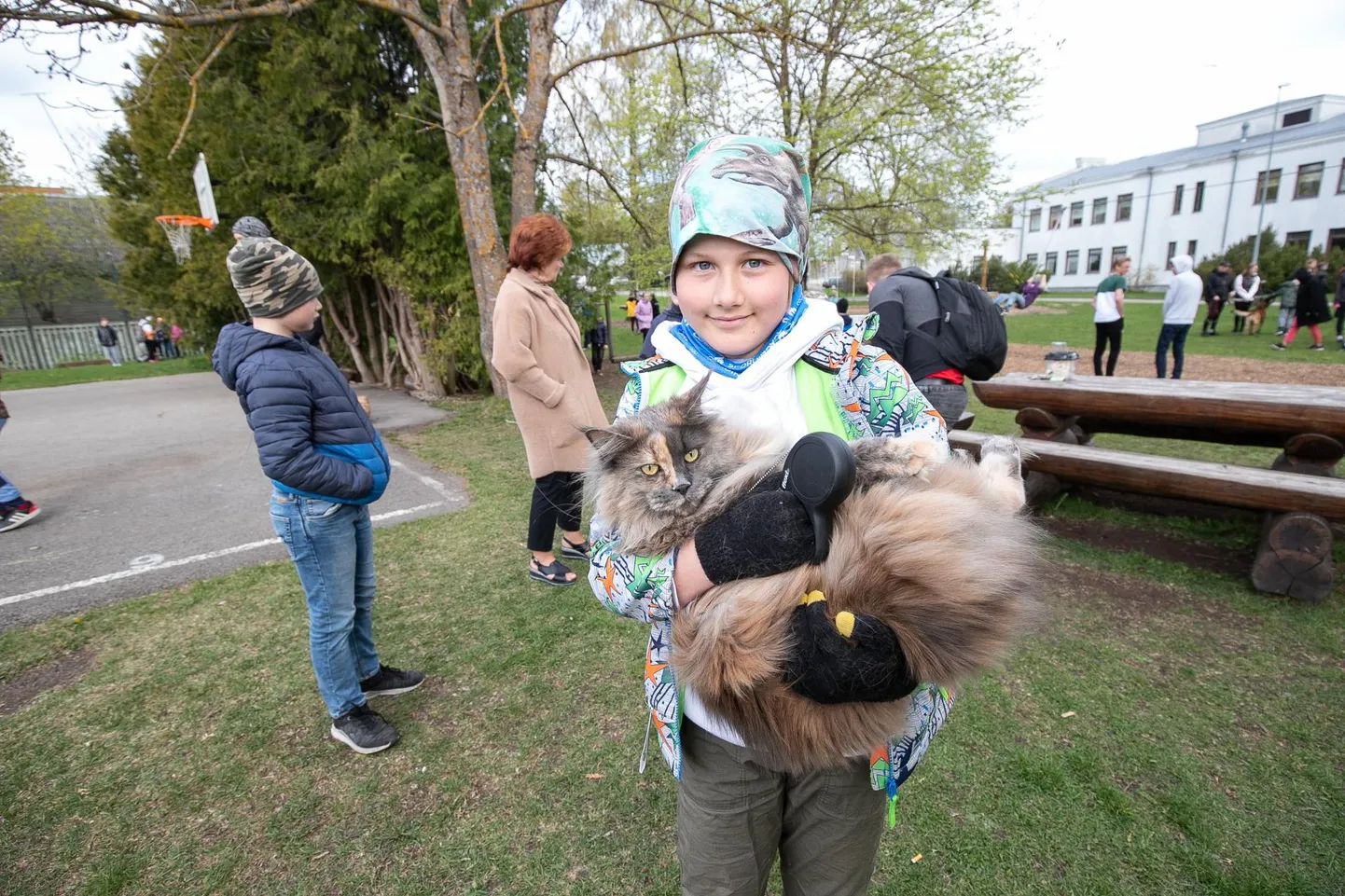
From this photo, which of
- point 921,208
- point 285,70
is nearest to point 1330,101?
point 921,208

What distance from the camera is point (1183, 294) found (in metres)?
10.8

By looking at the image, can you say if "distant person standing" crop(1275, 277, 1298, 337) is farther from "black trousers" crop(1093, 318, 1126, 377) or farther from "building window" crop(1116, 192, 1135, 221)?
"building window" crop(1116, 192, 1135, 221)

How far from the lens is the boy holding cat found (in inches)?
52.5

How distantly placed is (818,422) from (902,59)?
11930mm

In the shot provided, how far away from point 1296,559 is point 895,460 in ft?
15.0

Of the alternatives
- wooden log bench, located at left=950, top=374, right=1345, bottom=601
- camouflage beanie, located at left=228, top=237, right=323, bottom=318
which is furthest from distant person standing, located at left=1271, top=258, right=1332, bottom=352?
camouflage beanie, located at left=228, top=237, right=323, bottom=318

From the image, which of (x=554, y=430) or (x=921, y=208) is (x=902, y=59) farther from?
(x=554, y=430)

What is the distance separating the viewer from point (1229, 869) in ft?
7.55

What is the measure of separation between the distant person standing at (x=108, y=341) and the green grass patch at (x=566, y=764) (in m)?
29.9

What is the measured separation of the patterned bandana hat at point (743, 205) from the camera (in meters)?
1.32

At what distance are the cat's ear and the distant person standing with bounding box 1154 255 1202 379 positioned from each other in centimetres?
1290

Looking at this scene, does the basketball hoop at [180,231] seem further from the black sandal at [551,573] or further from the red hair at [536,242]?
the black sandal at [551,573]

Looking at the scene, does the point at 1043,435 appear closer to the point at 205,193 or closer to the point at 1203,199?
the point at 205,193

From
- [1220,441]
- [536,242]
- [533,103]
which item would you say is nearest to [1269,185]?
[1220,441]
